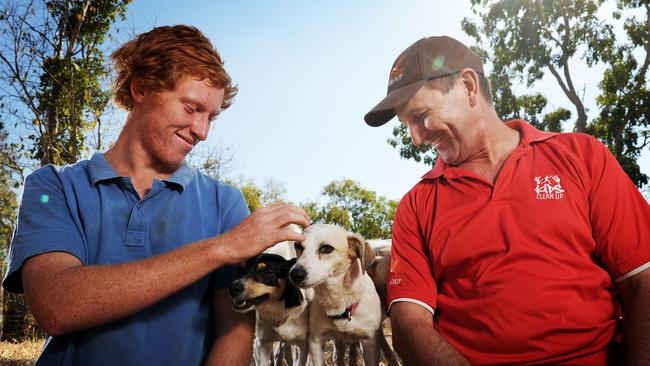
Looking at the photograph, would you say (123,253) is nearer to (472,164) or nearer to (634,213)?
(472,164)

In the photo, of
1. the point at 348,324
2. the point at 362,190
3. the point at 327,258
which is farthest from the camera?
the point at 362,190

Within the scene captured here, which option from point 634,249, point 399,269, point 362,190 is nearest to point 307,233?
point 399,269

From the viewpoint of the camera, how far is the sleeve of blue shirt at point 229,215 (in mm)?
2207

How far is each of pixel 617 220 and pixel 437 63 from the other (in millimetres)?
1200

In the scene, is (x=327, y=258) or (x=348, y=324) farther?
(x=348, y=324)

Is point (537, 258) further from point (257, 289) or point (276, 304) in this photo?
point (276, 304)

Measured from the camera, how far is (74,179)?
2.11 metres

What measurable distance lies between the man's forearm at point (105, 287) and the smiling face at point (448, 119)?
4.88 ft

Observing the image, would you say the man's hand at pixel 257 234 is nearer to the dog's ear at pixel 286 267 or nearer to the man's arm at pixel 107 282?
the man's arm at pixel 107 282

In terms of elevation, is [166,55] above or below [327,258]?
above

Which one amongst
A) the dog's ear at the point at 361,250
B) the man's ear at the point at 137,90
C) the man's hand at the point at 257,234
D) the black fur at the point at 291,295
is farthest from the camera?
the black fur at the point at 291,295

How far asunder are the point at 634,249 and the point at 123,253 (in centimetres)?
220

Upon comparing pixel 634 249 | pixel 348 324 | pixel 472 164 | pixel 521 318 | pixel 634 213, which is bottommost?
pixel 348 324

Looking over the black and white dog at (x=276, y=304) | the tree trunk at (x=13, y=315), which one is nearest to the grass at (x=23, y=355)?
the black and white dog at (x=276, y=304)
